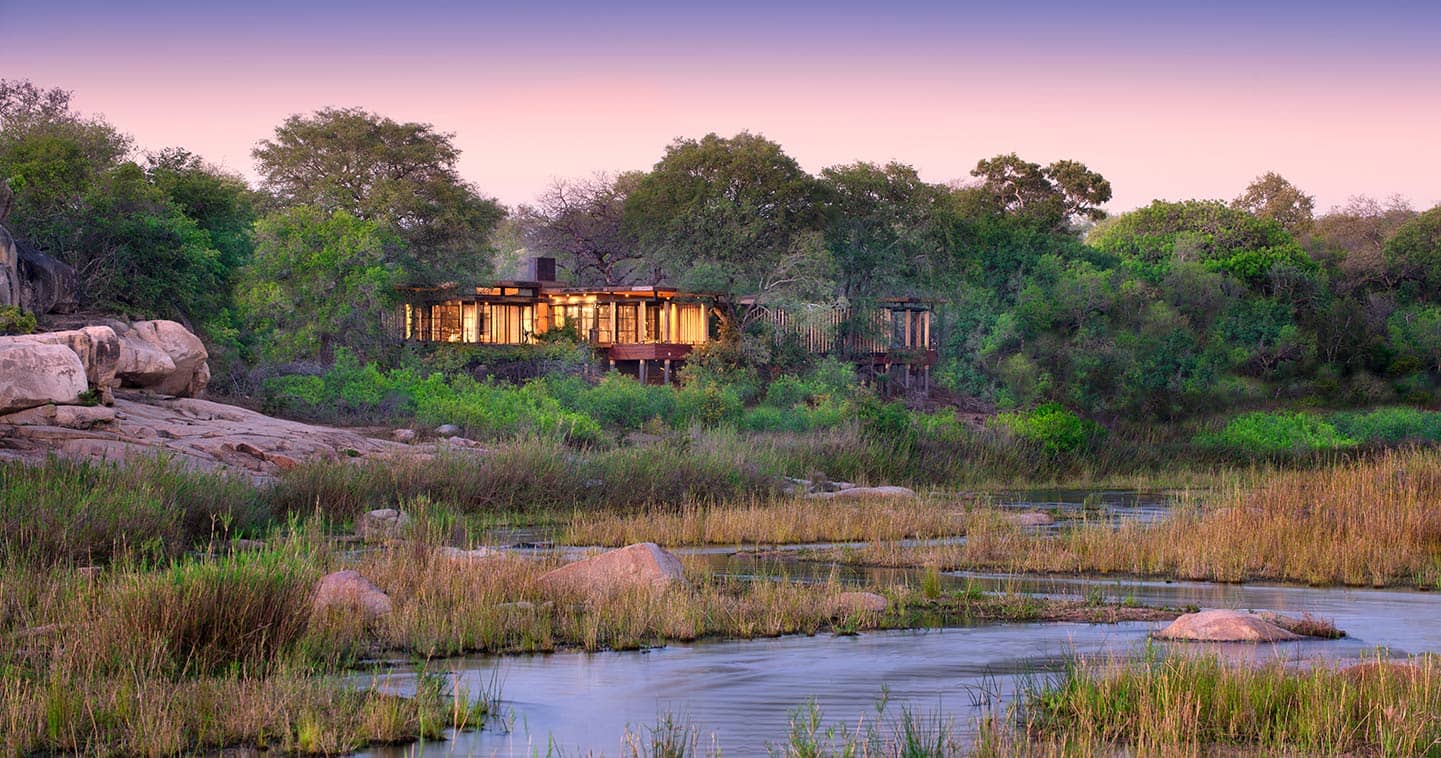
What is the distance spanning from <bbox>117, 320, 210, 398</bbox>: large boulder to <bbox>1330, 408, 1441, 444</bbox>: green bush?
3169 cm

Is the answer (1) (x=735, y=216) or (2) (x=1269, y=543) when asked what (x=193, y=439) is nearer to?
(2) (x=1269, y=543)

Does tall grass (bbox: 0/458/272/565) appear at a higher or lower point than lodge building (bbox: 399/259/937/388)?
lower

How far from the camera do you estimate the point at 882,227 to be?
55.2 meters

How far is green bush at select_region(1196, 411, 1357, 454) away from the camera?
3981 cm

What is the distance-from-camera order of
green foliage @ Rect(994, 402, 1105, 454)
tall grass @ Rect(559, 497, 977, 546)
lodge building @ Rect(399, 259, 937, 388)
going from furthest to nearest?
lodge building @ Rect(399, 259, 937, 388)
green foliage @ Rect(994, 402, 1105, 454)
tall grass @ Rect(559, 497, 977, 546)

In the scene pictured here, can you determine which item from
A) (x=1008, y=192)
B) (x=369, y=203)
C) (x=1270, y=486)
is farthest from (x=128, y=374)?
(x=1008, y=192)

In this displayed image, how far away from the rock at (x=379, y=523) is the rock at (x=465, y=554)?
97.5 inches

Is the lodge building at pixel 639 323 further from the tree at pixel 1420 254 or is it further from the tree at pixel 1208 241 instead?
the tree at pixel 1420 254

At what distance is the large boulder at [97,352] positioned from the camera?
21141 mm

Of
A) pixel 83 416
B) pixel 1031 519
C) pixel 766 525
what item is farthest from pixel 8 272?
pixel 1031 519

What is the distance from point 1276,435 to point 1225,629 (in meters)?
→ 32.8

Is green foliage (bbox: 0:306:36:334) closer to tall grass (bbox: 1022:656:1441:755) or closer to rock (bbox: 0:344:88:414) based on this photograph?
rock (bbox: 0:344:88:414)

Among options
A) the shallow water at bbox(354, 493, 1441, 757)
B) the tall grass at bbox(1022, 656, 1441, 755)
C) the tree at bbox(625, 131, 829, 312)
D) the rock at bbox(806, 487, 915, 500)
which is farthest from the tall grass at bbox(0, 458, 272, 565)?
the tree at bbox(625, 131, 829, 312)

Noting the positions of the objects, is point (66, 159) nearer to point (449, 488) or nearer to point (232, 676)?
point (449, 488)
